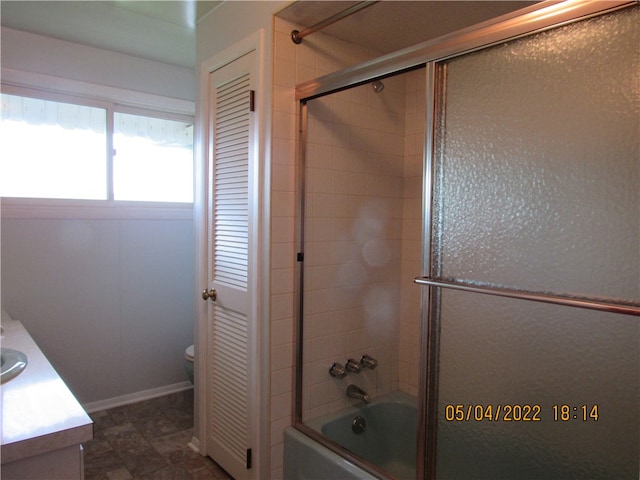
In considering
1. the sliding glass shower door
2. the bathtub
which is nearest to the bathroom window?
the bathtub

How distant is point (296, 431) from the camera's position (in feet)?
6.32

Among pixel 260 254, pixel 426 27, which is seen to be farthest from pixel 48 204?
pixel 426 27

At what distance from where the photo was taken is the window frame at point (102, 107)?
98.7 inches

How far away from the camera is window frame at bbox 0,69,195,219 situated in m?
2.51

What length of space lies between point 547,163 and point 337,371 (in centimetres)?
138

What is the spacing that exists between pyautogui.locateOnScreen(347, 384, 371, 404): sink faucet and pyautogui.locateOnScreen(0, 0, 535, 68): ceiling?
5.67 ft

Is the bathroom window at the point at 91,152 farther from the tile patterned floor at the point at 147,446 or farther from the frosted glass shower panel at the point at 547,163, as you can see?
the frosted glass shower panel at the point at 547,163

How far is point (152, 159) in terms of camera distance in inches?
120

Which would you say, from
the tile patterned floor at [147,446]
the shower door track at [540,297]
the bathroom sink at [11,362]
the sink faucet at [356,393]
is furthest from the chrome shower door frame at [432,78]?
the bathroom sink at [11,362]

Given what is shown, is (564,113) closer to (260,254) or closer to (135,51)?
(260,254)

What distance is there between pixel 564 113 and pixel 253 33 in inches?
52.6

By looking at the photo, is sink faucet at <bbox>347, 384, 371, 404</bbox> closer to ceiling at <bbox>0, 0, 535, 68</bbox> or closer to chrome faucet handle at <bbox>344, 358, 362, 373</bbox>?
chrome faucet handle at <bbox>344, 358, 362, 373</bbox>

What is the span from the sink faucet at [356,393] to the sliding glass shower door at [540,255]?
0.80m

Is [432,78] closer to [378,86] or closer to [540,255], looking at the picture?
[540,255]
